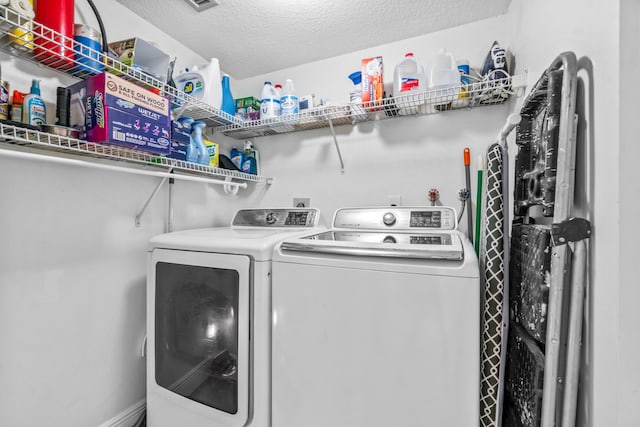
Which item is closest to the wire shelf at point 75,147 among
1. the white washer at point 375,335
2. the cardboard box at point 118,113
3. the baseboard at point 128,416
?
the cardboard box at point 118,113

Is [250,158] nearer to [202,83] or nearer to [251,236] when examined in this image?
[202,83]

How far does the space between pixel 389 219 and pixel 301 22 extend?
4.70ft

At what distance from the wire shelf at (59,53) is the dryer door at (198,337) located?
0.89 metres

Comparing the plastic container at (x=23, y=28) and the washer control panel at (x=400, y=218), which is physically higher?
the plastic container at (x=23, y=28)

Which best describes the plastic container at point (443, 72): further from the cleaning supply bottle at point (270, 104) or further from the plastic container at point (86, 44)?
the plastic container at point (86, 44)

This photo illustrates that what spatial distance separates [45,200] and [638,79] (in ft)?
7.07

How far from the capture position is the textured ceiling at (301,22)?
171 cm

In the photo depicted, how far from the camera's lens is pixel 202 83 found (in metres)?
1.84

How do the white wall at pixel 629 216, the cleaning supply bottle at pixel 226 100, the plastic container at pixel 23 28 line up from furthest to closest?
the cleaning supply bottle at pixel 226 100 → the plastic container at pixel 23 28 → the white wall at pixel 629 216

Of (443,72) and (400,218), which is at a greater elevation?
(443,72)

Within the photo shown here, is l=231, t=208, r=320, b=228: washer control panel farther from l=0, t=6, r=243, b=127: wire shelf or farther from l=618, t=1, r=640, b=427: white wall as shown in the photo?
l=618, t=1, r=640, b=427: white wall

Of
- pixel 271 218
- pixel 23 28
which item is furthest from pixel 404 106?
pixel 23 28

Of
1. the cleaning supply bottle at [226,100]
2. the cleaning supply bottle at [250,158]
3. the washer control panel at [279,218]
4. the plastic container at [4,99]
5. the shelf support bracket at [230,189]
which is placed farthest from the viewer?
the cleaning supply bottle at [250,158]

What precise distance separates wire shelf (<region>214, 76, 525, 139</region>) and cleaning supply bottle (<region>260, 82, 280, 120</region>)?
0.06m
